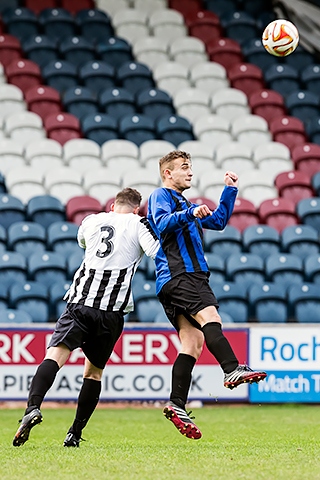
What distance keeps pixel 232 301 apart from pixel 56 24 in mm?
7324

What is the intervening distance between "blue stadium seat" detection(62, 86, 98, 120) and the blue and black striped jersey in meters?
9.06

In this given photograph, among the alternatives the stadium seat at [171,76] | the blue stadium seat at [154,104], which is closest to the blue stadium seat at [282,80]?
the stadium seat at [171,76]

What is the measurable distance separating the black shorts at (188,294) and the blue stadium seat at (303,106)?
32.9ft

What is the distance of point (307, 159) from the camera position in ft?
45.6

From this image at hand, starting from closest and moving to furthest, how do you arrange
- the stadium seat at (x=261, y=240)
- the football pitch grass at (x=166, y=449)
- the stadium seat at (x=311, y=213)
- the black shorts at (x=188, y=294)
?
1. the football pitch grass at (x=166, y=449)
2. the black shorts at (x=188, y=294)
3. the stadium seat at (x=261, y=240)
4. the stadium seat at (x=311, y=213)

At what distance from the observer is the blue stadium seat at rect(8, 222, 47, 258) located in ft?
37.5

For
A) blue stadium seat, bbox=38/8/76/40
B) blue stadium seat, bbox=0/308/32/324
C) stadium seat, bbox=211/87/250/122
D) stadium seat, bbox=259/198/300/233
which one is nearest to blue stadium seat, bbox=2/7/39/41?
blue stadium seat, bbox=38/8/76/40

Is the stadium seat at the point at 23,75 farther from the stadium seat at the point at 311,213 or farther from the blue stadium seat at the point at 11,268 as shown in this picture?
the stadium seat at the point at 311,213

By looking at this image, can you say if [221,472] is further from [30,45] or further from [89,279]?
[30,45]

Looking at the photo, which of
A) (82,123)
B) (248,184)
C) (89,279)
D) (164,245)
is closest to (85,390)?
(89,279)

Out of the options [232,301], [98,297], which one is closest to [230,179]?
[98,297]

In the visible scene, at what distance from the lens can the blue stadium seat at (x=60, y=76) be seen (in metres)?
14.8

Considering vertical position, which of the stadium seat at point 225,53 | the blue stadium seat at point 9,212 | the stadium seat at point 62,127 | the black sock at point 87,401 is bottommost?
the black sock at point 87,401

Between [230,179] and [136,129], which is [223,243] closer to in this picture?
[136,129]
